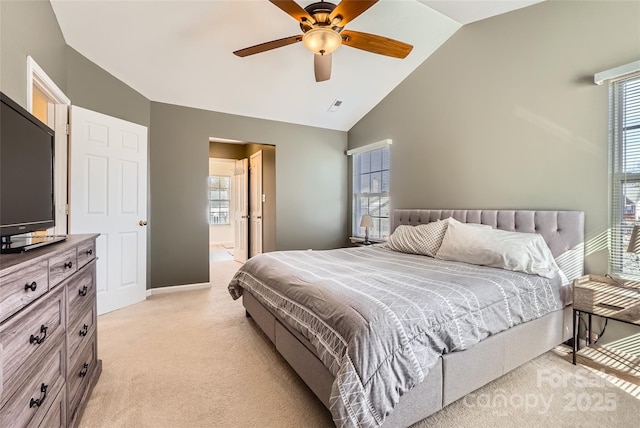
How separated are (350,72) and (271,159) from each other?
1898mm

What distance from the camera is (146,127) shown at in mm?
3637

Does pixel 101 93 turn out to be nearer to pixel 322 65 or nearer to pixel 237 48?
pixel 237 48

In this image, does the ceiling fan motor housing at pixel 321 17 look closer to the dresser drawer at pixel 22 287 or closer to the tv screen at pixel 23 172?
the tv screen at pixel 23 172

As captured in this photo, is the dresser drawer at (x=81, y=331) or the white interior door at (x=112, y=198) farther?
the white interior door at (x=112, y=198)

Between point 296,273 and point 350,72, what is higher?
point 350,72

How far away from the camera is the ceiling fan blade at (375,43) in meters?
2.27

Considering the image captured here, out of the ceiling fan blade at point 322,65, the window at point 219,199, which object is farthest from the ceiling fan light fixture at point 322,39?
the window at point 219,199

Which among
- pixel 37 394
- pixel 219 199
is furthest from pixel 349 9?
pixel 219 199

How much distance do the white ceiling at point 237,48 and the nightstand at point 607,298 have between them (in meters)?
2.51

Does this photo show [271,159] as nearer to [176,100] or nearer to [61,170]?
[176,100]

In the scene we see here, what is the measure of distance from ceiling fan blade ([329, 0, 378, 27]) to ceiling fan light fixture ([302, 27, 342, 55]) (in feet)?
0.34

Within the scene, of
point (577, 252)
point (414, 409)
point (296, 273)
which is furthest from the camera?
point (577, 252)

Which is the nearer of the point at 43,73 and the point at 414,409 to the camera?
the point at 414,409

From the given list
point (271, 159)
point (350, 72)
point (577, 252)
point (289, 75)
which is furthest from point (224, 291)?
point (577, 252)
